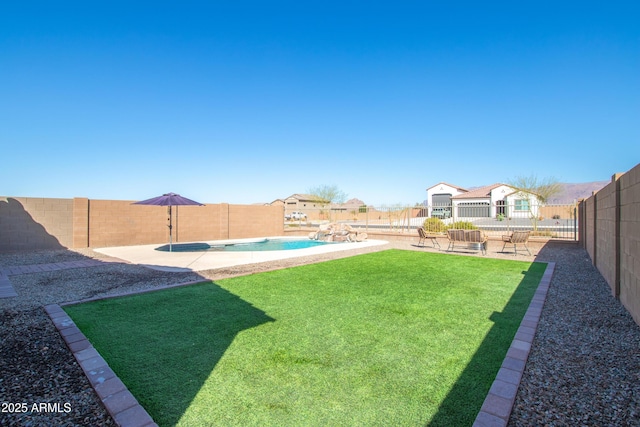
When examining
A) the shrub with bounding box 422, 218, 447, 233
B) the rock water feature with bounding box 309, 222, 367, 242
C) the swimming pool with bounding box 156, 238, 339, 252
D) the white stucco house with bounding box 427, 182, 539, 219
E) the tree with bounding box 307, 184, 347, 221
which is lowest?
the swimming pool with bounding box 156, 238, 339, 252

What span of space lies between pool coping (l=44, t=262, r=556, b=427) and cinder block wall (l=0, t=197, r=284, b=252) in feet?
35.5

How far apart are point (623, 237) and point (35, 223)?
18.2 metres

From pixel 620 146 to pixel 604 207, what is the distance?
26298 mm

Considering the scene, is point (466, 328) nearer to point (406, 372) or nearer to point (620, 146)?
point (406, 372)

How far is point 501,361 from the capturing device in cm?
331

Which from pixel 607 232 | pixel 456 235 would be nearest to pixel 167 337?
pixel 607 232

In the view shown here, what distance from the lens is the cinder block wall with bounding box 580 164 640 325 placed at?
4363mm

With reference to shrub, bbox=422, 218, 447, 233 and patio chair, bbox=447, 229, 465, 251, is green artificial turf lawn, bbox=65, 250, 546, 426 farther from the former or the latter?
shrub, bbox=422, 218, 447, 233

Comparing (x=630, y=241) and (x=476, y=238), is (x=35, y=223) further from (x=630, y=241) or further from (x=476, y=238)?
(x=630, y=241)

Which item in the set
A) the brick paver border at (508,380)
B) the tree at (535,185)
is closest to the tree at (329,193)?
the tree at (535,185)

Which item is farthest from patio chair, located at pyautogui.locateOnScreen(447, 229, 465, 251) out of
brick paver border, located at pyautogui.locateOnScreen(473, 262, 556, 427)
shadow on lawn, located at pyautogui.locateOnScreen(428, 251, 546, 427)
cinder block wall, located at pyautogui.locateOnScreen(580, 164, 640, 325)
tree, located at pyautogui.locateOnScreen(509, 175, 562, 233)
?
tree, located at pyautogui.locateOnScreen(509, 175, 562, 233)

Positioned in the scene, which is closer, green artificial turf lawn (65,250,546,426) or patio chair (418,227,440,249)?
green artificial turf lawn (65,250,546,426)

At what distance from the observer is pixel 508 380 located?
285cm

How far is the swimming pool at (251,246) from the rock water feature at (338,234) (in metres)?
0.60
